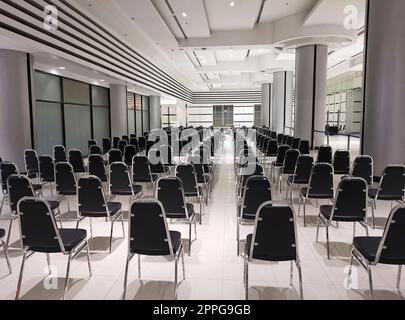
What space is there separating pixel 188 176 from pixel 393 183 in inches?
113

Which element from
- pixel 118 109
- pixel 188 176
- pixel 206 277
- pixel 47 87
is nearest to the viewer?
pixel 206 277

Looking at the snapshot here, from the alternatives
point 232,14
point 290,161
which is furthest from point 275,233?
point 232,14

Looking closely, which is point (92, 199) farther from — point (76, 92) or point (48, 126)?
point (76, 92)

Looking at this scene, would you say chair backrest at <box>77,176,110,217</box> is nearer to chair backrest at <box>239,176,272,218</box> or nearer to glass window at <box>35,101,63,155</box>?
chair backrest at <box>239,176,272,218</box>

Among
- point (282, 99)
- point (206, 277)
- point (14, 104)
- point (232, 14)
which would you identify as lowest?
point (206, 277)

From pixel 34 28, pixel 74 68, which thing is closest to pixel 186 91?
pixel 74 68

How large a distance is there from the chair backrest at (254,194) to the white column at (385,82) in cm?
434

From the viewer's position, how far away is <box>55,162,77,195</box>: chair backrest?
16.2 ft

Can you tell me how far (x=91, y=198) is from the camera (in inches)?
152

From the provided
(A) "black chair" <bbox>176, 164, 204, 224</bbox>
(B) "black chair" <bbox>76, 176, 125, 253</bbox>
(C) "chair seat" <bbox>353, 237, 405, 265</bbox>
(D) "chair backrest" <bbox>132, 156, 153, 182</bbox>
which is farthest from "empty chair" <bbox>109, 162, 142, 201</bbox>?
(C) "chair seat" <bbox>353, 237, 405, 265</bbox>

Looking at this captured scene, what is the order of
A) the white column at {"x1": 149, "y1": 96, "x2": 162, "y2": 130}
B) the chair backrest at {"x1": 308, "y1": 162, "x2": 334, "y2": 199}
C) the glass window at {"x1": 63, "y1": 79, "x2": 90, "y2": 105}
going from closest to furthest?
1. the chair backrest at {"x1": 308, "y1": 162, "x2": 334, "y2": 199}
2. the glass window at {"x1": 63, "y1": 79, "x2": 90, "y2": 105}
3. the white column at {"x1": 149, "y1": 96, "x2": 162, "y2": 130}

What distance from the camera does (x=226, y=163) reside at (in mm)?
11359

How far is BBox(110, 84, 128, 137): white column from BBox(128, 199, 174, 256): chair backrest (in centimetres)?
1311

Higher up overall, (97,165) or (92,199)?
(97,165)
